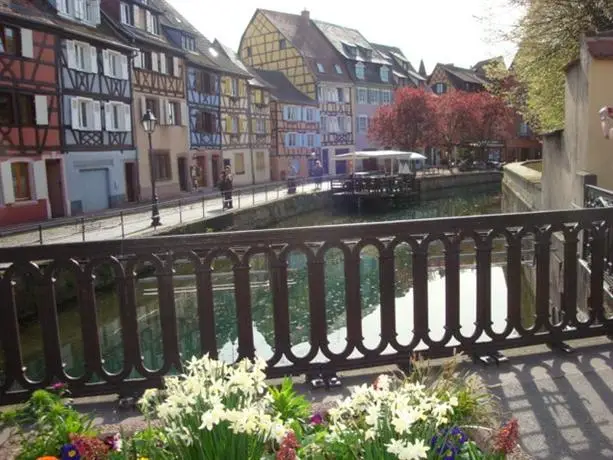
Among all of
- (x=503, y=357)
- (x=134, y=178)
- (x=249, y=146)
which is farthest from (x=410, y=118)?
(x=503, y=357)

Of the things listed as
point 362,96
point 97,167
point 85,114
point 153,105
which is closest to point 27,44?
point 85,114

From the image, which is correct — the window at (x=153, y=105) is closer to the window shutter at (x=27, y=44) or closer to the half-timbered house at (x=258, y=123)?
the window shutter at (x=27, y=44)

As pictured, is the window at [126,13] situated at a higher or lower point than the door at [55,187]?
higher

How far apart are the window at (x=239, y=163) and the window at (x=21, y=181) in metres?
20.7

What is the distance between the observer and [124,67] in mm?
29109

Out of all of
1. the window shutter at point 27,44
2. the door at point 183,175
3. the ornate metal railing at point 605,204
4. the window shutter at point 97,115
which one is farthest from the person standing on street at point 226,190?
the ornate metal railing at point 605,204

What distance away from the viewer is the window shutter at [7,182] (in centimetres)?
2141

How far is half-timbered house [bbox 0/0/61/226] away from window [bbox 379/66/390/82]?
43706mm

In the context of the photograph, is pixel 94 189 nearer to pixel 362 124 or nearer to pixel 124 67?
pixel 124 67

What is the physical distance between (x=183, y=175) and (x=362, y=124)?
27721mm

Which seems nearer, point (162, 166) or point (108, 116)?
point (108, 116)

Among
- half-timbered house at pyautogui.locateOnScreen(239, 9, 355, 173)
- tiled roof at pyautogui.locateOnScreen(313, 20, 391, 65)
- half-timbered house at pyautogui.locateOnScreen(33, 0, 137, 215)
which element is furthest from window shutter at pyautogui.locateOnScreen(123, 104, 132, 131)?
tiled roof at pyautogui.locateOnScreen(313, 20, 391, 65)

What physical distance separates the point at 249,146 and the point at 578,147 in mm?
37335

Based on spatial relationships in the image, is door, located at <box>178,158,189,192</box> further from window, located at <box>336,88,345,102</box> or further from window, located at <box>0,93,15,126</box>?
window, located at <box>336,88,345,102</box>
